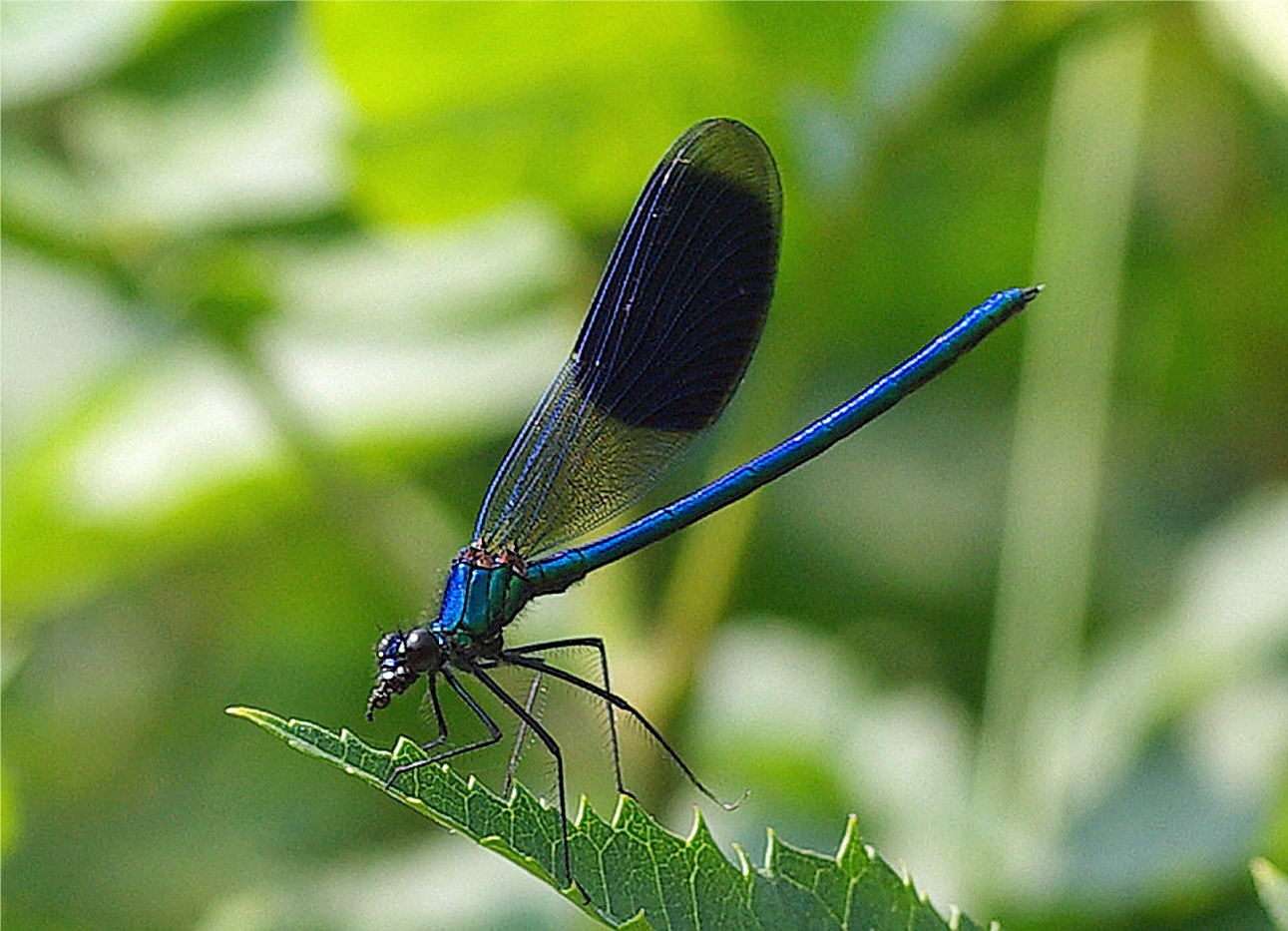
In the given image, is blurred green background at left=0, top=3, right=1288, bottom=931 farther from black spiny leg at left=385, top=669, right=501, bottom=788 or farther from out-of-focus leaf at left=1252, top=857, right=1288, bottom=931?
out-of-focus leaf at left=1252, top=857, right=1288, bottom=931

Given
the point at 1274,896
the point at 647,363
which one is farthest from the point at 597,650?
the point at 1274,896

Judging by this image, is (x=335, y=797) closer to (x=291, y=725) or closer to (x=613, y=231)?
(x=613, y=231)

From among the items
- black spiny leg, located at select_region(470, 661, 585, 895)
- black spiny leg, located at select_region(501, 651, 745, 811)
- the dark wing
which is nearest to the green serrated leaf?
black spiny leg, located at select_region(470, 661, 585, 895)

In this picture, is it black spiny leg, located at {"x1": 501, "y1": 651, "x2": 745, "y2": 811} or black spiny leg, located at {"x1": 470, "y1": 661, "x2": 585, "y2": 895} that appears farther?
black spiny leg, located at {"x1": 501, "y1": 651, "x2": 745, "y2": 811}

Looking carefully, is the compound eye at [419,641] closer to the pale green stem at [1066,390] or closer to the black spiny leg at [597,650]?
the black spiny leg at [597,650]

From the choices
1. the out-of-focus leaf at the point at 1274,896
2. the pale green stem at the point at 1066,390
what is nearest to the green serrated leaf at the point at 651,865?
the out-of-focus leaf at the point at 1274,896

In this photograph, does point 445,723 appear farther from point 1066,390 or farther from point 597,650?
point 1066,390
